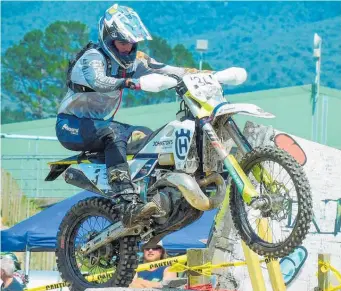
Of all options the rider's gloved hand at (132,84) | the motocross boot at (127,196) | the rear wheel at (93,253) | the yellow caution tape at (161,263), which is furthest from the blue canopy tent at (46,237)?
the rider's gloved hand at (132,84)

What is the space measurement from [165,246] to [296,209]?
5.11 metres

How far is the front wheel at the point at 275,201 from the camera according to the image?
885 centimetres

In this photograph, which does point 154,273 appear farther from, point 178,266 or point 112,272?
point 112,272

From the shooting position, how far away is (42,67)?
26359 millimetres

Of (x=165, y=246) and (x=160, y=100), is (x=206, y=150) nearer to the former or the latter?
(x=165, y=246)

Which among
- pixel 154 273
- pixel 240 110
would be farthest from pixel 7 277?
pixel 240 110

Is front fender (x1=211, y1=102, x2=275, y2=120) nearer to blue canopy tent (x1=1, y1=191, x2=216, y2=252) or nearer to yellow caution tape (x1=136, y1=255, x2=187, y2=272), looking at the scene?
yellow caution tape (x1=136, y1=255, x2=187, y2=272)

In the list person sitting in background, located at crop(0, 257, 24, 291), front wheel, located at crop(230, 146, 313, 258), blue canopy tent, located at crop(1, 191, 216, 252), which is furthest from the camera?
blue canopy tent, located at crop(1, 191, 216, 252)

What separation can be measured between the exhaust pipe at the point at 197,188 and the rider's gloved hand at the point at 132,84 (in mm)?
822

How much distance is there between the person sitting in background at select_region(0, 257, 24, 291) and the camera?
13.2 metres

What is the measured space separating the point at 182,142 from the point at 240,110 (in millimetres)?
694

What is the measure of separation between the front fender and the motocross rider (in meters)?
0.76

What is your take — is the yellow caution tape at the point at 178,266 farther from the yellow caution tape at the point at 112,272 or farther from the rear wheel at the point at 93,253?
the rear wheel at the point at 93,253

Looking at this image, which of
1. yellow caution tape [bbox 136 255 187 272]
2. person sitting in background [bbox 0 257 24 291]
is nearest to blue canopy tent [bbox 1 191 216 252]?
person sitting in background [bbox 0 257 24 291]
